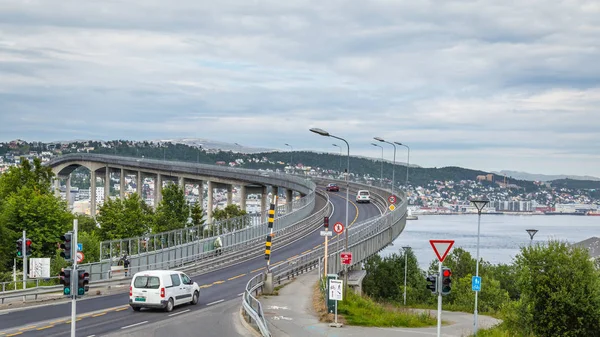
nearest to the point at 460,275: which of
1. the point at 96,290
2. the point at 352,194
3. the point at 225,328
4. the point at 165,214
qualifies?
the point at 352,194

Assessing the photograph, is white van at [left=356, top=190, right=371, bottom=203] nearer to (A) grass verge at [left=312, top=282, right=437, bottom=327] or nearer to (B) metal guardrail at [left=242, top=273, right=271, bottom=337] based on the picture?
(B) metal guardrail at [left=242, top=273, right=271, bottom=337]

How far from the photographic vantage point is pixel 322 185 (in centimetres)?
13738

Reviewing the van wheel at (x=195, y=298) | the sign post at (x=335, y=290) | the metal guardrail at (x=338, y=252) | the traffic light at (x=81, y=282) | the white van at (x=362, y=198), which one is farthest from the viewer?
the white van at (x=362, y=198)

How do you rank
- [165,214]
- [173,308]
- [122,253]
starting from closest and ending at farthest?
[173,308] < [122,253] < [165,214]

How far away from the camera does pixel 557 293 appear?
30547 millimetres

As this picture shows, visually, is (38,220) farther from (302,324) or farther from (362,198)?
(362,198)

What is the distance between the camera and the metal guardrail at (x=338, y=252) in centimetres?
3148

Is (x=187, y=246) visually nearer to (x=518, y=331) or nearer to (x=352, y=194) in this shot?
(x=518, y=331)

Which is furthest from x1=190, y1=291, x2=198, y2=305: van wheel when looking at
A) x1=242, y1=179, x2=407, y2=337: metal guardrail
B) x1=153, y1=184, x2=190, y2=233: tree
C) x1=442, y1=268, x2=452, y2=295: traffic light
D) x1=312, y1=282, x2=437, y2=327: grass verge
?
x1=153, y1=184, x2=190, y2=233: tree

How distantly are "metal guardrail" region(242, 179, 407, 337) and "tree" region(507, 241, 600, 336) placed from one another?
1068cm

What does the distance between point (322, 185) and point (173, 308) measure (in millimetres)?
103021

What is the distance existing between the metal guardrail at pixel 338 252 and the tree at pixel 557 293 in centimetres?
1068

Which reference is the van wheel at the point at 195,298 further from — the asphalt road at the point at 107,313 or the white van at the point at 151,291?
the white van at the point at 151,291

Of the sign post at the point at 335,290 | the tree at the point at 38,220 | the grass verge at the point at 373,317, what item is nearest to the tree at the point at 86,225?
the tree at the point at 38,220
